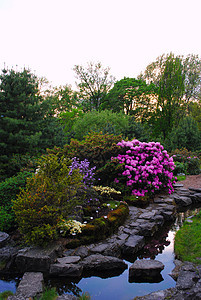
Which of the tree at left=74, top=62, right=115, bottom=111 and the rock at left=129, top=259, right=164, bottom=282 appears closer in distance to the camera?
the rock at left=129, top=259, right=164, bottom=282

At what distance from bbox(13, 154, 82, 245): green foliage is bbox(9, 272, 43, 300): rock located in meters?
0.60

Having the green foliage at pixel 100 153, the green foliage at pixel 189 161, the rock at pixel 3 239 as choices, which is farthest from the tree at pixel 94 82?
the rock at pixel 3 239

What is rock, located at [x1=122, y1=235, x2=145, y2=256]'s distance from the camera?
4122 millimetres

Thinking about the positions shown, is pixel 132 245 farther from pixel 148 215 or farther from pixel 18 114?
pixel 18 114

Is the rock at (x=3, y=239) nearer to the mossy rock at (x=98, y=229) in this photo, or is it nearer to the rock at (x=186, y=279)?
the mossy rock at (x=98, y=229)

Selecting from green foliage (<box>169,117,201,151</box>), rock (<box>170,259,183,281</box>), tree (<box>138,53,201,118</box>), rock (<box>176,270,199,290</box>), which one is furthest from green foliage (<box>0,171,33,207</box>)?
tree (<box>138,53,201,118</box>)

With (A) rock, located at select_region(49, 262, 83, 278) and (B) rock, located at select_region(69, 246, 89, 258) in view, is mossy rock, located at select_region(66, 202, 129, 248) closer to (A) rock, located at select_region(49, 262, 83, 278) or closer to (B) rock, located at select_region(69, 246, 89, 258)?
(B) rock, located at select_region(69, 246, 89, 258)

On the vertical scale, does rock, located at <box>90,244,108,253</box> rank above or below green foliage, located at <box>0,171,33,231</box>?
below

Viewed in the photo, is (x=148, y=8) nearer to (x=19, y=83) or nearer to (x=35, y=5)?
(x=35, y=5)

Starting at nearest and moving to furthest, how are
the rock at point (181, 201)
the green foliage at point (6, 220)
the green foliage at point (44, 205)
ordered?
the green foliage at point (44, 205)
the green foliage at point (6, 220)
the rock at point (181, 201)

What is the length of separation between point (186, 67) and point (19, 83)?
2160 cm

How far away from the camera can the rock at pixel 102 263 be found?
141 inches

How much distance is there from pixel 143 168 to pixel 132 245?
127 inches

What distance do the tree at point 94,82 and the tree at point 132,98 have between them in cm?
108
